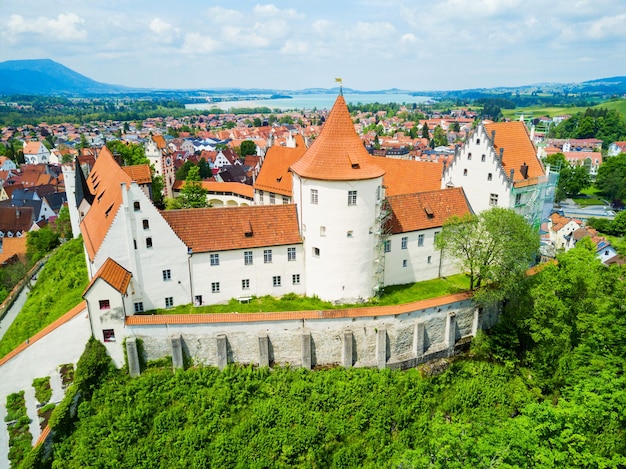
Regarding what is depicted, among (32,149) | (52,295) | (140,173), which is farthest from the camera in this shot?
(32,149)

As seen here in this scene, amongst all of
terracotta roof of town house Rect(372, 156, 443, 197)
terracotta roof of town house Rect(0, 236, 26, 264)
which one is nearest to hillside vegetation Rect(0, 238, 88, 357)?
terracotta roof of town house Rect(0, 236, 26, 264)

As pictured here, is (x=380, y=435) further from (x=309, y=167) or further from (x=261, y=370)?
(x=309, y=167)

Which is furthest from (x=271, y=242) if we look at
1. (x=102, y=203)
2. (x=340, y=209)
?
(x=102, y=203)

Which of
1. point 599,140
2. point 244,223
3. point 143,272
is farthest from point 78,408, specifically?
point 599,140

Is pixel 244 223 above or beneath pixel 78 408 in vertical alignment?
above

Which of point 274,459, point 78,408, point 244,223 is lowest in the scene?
point 274,459

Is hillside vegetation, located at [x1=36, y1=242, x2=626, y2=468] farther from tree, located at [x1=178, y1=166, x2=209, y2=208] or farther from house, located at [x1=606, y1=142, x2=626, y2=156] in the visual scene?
house, located at [x1=606, y1=142, x2=626, y2=156]

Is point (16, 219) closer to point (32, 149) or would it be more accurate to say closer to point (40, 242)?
point (40, 242)

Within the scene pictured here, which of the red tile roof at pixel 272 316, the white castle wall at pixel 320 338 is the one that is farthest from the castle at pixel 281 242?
the white castle wall at pixel 320 338
